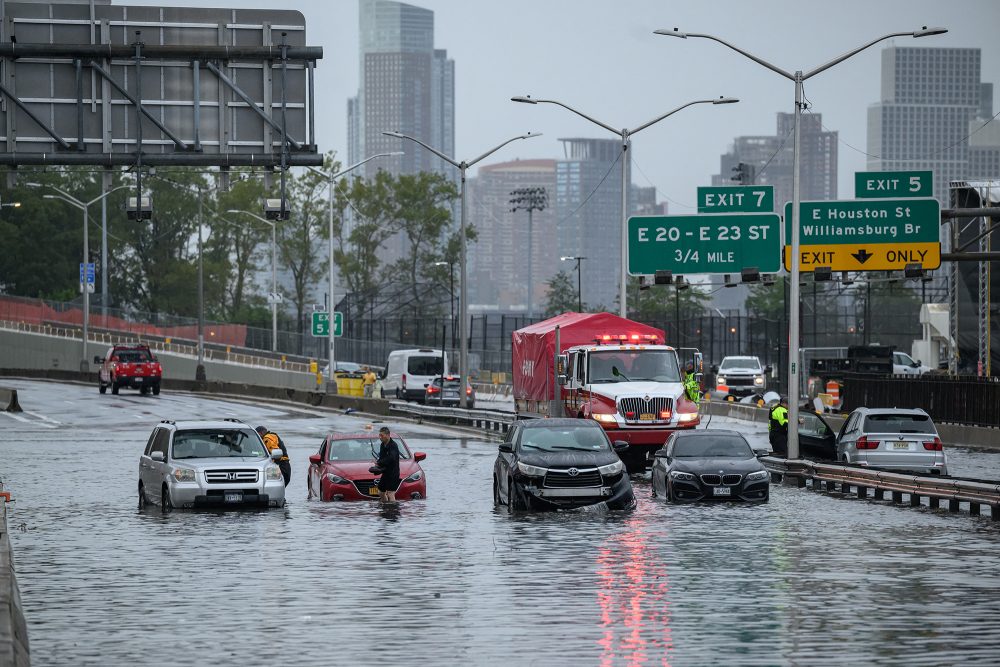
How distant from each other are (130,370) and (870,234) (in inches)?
1560

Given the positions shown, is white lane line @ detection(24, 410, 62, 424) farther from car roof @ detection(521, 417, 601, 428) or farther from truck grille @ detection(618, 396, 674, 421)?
car roof @ detection(521, 417, 601, 428)

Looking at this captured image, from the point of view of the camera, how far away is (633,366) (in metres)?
36.6

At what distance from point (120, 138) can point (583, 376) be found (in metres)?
11.2

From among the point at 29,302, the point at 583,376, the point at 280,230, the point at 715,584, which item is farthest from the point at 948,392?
the point at 280,230

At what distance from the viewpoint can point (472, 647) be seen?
13484mm

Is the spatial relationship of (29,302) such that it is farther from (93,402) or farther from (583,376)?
(583,376)

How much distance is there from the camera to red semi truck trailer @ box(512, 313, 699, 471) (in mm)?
35656

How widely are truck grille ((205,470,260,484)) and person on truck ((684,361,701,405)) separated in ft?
40.6

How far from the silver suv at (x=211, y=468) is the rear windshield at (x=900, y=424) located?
12630mm

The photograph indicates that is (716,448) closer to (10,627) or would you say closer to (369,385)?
(10,627)

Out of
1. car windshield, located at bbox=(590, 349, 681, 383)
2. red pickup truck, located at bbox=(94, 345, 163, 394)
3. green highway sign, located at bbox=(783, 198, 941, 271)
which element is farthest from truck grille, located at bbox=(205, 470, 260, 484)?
red pickup truck, located at bbox=(94, 345, 163, 394)

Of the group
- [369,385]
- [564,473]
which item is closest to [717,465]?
[564,473]

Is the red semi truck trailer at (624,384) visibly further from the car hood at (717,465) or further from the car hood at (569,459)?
the car hood at (569,459)

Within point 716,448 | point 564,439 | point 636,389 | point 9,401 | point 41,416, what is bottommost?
point 41,416
